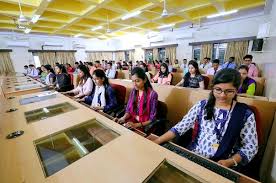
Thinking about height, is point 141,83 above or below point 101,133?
above

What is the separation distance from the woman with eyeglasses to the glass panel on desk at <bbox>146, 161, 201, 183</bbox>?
34cm

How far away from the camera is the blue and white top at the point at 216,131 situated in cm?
101

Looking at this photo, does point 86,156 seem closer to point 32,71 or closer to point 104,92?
point 104,92

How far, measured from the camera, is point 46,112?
151 cm

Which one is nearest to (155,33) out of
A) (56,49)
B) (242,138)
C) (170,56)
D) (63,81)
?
(170,56)

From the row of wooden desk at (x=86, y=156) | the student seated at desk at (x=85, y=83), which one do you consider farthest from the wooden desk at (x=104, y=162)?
the student seated at desk at (x=85, y=83)

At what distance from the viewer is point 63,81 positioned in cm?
427

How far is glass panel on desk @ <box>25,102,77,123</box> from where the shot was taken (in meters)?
1.36

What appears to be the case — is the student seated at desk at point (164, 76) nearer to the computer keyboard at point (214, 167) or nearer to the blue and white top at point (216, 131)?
the blue and white top at point (216, 131)

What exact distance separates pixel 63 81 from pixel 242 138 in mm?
4445

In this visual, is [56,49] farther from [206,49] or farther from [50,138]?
[50,138]


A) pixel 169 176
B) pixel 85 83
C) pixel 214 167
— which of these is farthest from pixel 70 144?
pixel 85 83

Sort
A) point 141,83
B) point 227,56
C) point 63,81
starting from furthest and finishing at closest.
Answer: point 227,56, point 63,81, point 141,83

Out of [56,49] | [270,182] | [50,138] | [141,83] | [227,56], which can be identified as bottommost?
[270,182]
